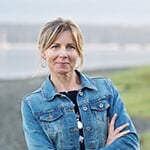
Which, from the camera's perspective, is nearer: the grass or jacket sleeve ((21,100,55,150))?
jacket sleeve ((21,100,55,150))

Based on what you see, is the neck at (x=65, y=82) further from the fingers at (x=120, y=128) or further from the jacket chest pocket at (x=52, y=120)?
the fingers at (x=120, y=128)

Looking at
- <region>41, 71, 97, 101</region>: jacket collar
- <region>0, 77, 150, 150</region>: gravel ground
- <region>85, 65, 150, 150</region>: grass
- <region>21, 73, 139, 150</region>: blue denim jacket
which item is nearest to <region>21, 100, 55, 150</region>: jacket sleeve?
<region>21, 73, 139, 150</region>: blue denim jacket

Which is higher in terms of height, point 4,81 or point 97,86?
point 97,86

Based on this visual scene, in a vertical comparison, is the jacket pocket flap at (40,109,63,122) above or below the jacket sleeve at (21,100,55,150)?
above

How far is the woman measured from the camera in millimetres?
3316

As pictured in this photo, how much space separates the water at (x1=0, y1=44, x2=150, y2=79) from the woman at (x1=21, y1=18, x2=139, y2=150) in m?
13.4

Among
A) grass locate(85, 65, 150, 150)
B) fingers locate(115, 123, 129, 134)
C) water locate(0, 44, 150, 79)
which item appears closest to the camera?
fingers locate(115, 123, 129, 134)

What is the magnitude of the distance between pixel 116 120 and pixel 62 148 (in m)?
0.34

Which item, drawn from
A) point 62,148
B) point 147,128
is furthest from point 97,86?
point 147,128

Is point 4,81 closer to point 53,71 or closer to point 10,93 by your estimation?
point 10,93

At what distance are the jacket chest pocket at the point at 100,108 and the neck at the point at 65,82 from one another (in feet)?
0.44

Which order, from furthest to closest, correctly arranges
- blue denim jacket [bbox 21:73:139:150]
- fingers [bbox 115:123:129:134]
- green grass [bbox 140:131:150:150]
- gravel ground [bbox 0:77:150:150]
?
gravel ground [bbox 0:77:150:150]
green grass [bbox 140:131:150:150]
fingers [bbox 115:123:129:134]
blue denim jacket [bbox 21:73:139:150]

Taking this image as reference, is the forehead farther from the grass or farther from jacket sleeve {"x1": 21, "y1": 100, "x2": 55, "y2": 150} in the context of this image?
the grass

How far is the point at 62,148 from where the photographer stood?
3.32 meters
